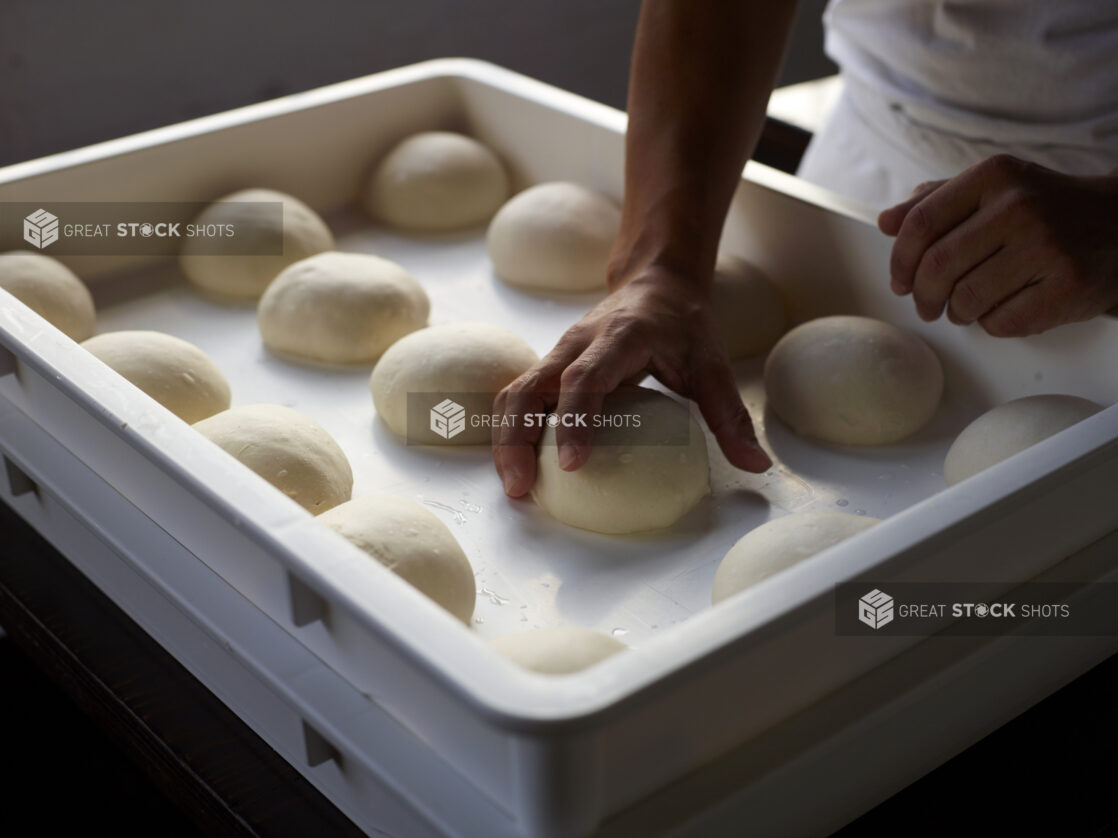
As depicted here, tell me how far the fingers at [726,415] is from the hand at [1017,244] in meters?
0.24

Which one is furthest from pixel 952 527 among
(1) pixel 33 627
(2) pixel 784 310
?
(1) pixel 33 627

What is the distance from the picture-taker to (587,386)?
3.63 ft

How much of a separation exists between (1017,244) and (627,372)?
1.37 ft

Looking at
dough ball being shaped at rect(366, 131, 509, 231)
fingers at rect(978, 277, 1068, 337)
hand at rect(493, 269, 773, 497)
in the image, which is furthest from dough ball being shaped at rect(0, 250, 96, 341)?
fingers at rect(978, 277, 1068, 337)

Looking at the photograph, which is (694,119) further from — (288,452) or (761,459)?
(288,452)

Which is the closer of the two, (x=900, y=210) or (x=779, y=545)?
(x=779, y=545)

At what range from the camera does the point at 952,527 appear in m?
0.76

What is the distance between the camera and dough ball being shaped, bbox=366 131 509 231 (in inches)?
65.6

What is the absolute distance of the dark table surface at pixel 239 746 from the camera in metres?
0.85

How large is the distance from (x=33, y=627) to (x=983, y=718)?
3.01 ft

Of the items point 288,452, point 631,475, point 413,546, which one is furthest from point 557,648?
point 288,452

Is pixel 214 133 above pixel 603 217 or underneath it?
above

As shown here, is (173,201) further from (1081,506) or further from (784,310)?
(1081,506)

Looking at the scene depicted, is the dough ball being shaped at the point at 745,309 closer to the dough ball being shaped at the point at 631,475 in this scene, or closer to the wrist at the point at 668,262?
the wrist at the point at 668,262
